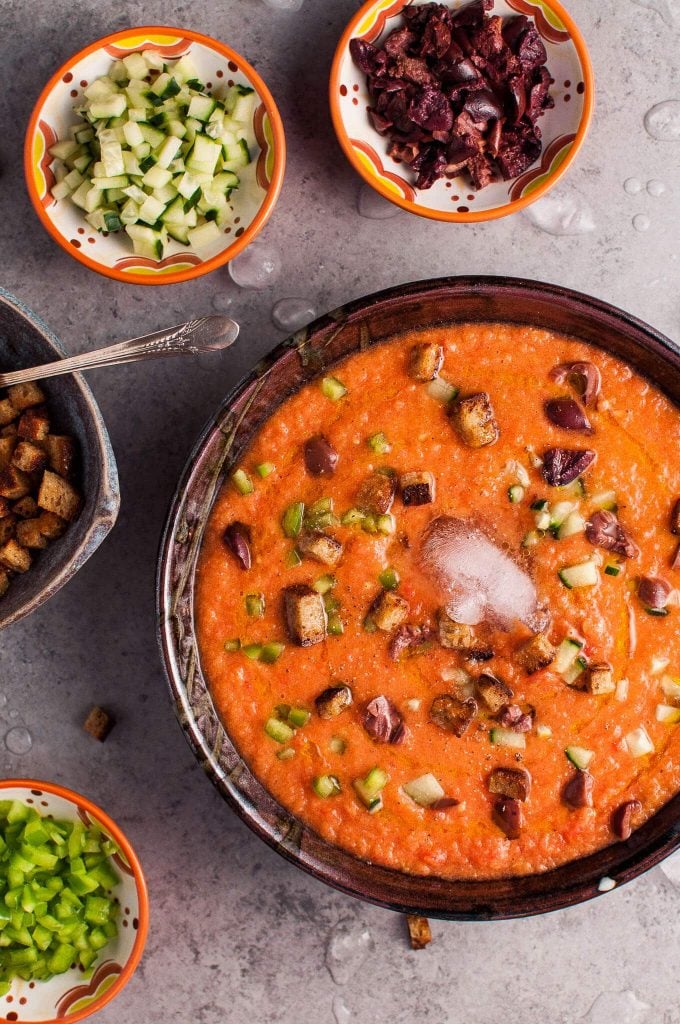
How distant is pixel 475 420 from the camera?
3.04 metres

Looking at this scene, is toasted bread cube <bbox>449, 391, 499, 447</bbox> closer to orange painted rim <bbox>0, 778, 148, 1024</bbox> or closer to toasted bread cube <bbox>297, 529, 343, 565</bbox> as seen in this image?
toasted bread cube <bbox>297, 529, 343, 565</bbox>

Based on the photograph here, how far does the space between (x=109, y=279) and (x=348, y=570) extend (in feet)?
5.08

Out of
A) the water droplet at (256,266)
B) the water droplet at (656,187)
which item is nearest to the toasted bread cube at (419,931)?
the water droplet at (256,266)

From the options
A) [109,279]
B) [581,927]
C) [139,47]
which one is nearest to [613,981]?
[581,927]

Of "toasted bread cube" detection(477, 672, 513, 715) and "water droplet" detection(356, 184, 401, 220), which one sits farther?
"water droplet" detection(356, 184, 401, 220)

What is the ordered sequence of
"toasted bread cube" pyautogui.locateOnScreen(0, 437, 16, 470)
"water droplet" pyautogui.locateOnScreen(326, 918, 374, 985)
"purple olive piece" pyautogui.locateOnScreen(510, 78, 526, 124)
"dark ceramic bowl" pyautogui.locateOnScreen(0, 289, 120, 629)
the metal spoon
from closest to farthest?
1. "dark ceramic bowl" pyautogui.locateOnScreen(0, 289, 120, 629)
2. the metal spoon
3. "toasted bread cube" pyautogui.locateOnScreen(0, 437, 16, 470)
4. "purple olive piece" pyautogui.locateOnScreen(510, 78, 526, 124)
5. "water droplet" pyautogui.locateOnScreen(326, 918, 374, 985)

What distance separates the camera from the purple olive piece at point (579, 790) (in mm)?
3139

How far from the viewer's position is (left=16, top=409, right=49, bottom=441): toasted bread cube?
3051mm

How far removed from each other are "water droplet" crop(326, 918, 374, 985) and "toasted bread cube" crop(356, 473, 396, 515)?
179 cm

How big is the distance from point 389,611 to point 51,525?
1274 millimetres

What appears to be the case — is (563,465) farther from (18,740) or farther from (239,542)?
(18,740)

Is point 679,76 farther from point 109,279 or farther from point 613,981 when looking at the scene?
point 613,981

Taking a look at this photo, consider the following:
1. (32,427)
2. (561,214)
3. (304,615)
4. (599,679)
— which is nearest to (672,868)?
(599,679)

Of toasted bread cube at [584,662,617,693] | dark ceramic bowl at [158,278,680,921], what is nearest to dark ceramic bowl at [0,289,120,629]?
dark ceramic bowl at [158,278,680,921]
